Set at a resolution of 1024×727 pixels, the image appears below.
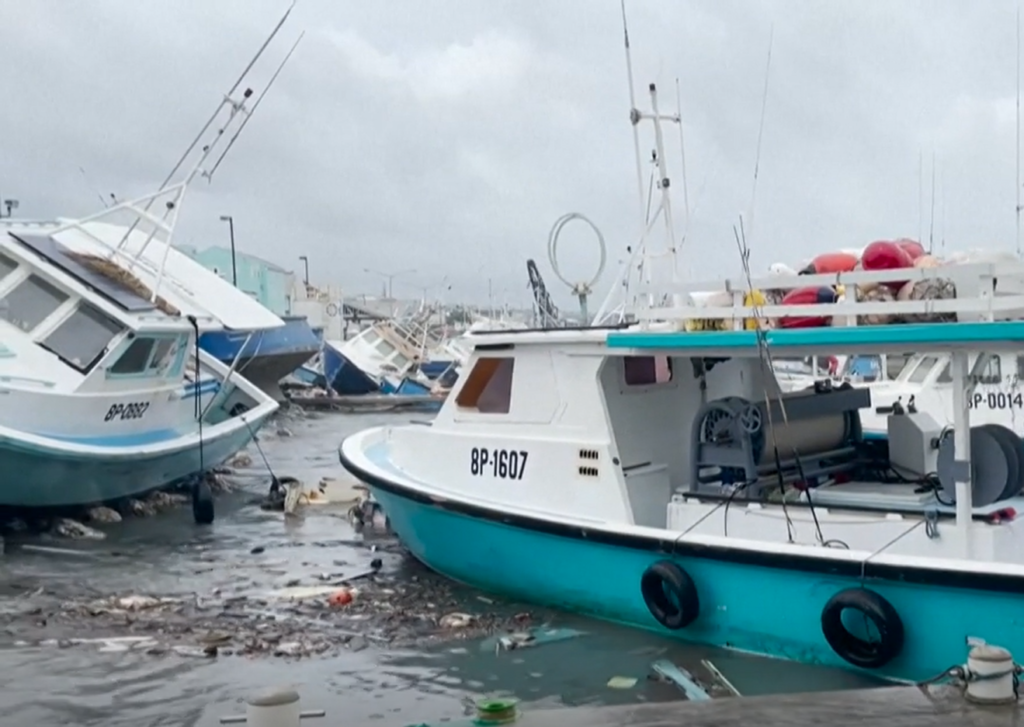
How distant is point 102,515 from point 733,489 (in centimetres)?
799

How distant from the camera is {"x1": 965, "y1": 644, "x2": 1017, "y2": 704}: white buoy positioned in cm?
509

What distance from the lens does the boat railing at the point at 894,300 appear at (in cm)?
681

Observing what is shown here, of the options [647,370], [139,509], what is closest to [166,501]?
[139,509]

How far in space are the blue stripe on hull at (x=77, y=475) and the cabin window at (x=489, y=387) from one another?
475 centimetres

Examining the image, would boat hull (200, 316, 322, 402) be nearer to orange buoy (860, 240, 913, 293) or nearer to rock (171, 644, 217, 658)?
rock (171, 644, 217, 658)

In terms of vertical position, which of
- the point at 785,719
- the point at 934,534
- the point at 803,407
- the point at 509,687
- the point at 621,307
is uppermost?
the point at 621,307

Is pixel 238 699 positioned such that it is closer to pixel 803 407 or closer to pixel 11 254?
pixel 803 407

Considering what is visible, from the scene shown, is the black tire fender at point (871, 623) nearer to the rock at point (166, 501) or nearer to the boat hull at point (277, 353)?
the rock at point (166, 501)

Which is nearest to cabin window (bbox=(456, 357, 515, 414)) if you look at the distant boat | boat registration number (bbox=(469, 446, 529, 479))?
boat registration number (bbox=(469, 446, 529, 479))

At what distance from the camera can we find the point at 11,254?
12.8 meters

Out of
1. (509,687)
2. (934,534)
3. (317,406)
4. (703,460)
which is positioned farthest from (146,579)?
(317,406)

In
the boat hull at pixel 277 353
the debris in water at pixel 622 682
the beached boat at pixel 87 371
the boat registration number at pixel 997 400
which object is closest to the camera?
the debris in water at pixel 622 682

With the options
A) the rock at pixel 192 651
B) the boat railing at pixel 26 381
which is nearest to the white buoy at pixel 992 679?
the rock at pixel 192 651

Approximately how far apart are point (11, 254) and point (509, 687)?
850cm
